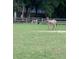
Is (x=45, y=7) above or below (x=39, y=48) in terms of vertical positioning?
above

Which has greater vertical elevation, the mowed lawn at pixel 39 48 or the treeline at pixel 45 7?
the treeline at pixel 45 7

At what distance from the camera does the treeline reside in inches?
1294

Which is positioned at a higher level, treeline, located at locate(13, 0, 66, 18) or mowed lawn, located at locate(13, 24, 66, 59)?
treeline, located at locate(13, 0, 66, 18)

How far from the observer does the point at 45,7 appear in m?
34.2

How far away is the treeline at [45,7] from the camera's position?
108 feet

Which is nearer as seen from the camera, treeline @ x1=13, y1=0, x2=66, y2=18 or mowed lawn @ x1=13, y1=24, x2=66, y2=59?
mowed lawn @ x1=13, y1=24, x2=66, y2=59

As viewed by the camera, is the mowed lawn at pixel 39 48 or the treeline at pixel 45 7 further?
the treeline at pixel 45 7

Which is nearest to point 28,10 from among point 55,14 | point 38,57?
point 55,14

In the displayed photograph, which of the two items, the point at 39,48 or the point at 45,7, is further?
the point at 45,7
